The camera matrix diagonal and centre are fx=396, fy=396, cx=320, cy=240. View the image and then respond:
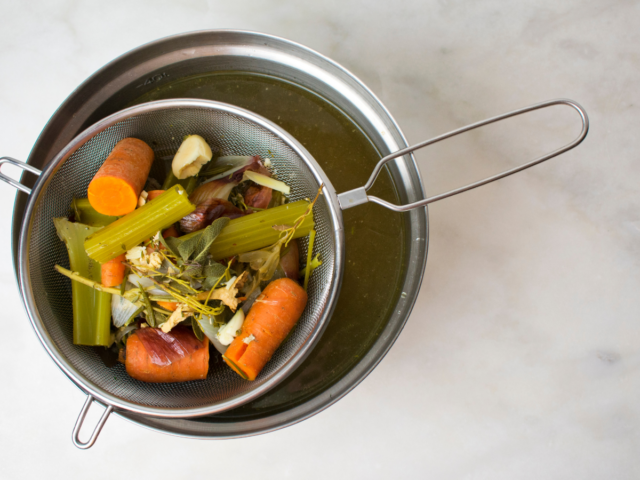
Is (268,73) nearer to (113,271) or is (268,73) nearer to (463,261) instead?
(113,271)

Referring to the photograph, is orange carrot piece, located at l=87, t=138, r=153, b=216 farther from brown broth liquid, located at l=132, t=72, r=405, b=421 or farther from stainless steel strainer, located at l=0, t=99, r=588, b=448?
brown broth liquid, located at l=132, t=72, r=405, b=421

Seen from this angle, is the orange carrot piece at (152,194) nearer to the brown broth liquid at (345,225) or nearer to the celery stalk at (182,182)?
the celery stalk at (182,182)

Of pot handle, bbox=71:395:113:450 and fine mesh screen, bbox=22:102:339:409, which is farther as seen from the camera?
fine mesh screen, bbox=22:102:339:409

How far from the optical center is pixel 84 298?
1.29m

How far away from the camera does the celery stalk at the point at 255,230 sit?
1.26 metres

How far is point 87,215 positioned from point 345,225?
0.90 meters

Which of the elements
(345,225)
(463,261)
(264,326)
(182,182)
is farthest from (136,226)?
(463,261)

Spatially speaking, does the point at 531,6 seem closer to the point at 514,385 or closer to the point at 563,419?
the point at 514,385

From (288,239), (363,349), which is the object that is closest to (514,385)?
(363,349)

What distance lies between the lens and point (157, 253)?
1.21 meters

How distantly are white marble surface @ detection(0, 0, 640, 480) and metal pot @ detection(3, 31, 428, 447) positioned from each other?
8.9 inches

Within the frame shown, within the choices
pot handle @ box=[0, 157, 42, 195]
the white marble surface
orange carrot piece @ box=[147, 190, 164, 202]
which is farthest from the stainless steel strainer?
the white marble surface

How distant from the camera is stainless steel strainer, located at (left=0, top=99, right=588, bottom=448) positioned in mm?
1218

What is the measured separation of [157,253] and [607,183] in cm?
174
